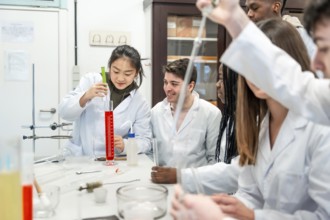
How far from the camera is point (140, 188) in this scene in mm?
1101

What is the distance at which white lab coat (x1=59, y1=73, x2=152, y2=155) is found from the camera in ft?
6.33

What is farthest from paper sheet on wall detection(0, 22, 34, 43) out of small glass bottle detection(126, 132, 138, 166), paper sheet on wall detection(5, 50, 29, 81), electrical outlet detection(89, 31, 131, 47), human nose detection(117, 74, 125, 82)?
small glass bottle detection(126, 132, 138, 166)

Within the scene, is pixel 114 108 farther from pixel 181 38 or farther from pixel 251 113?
pixel 181 38

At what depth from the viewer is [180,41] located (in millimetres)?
3029

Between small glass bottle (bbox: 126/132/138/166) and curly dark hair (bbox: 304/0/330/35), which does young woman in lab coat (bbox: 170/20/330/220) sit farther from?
small glass bottle (bbox: 126/132/138/166)

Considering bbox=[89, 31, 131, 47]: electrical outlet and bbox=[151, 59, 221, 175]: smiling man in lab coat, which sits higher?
bbox=[89, 31, 131, 47]: electrical outlet

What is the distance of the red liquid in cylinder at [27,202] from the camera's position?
77 cm

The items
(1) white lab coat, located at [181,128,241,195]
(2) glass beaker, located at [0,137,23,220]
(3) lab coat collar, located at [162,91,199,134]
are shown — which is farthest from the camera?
(3) lab coat collar, located at [162,91,199,134]

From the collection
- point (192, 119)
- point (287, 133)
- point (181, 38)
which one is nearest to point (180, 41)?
point (181, 38)

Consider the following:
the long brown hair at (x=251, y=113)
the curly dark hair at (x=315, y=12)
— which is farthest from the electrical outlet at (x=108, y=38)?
the curly dark hair at (x=315, y=12)

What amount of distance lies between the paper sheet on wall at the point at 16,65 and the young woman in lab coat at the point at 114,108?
1.14 meters

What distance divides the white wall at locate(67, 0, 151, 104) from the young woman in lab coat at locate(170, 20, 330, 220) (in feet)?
6.25

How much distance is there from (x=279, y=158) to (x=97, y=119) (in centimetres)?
116

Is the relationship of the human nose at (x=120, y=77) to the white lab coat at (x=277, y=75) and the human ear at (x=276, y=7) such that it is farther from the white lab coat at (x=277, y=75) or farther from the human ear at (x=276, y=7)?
the white lab coat at (x=277, y=75)
